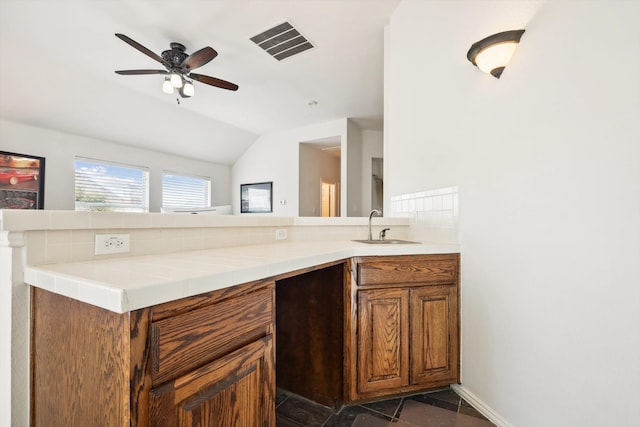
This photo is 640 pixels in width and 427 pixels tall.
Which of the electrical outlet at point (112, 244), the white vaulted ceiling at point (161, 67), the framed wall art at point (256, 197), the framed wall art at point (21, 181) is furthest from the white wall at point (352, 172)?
the framed wall art at point (21, 181)

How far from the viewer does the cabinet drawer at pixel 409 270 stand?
1436 mm

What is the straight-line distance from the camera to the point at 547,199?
1.11m

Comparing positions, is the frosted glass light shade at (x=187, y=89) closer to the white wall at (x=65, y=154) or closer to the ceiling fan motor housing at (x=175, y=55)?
the ceiling fan motor housing at (x=175, y=55)

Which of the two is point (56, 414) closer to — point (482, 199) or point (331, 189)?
point (482, 199)

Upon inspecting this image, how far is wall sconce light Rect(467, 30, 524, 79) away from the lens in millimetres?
1212

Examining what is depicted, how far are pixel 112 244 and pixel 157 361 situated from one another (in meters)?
0.63

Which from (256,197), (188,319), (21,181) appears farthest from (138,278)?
(256,197)

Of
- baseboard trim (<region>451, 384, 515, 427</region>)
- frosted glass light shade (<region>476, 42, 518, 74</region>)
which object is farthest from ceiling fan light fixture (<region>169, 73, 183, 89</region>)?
baseboard trim (<region>451, 384, 515, 427</region>)

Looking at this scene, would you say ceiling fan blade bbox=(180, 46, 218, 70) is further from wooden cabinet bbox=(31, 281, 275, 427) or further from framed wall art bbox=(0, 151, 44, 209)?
framed wall art bbox=(0, 151, 44, 209)

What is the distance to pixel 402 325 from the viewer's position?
1.47 meters

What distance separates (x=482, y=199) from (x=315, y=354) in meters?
1.27

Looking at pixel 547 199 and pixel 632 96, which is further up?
pixel 632 96

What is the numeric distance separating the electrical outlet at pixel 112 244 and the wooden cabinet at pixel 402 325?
1.03 metres

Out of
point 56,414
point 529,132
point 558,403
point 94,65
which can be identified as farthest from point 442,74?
point 94,65
